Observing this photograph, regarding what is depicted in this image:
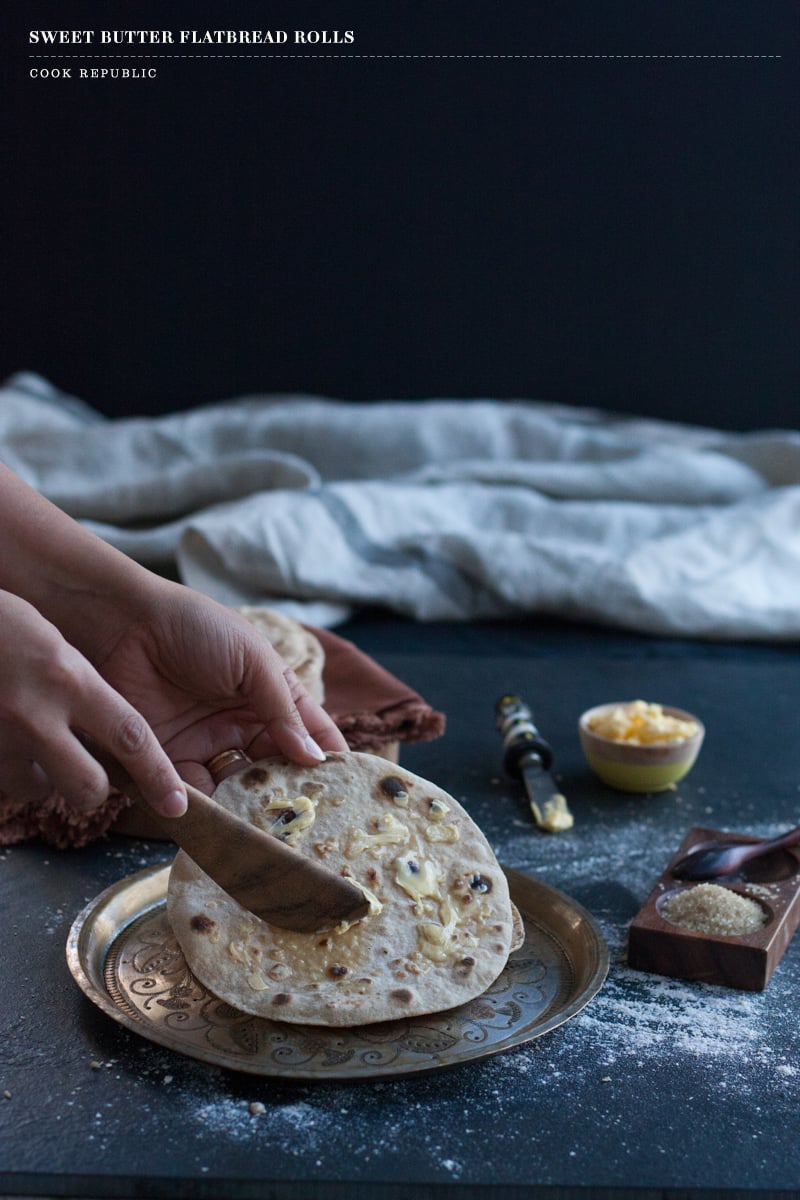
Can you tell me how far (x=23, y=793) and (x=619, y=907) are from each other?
652 mm

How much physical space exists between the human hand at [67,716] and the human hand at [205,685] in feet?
0.70

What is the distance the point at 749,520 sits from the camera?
275cm

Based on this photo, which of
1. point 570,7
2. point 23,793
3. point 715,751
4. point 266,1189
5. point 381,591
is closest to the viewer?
point 266,1189

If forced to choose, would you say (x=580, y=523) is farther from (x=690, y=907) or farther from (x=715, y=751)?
(x=690, y=907)

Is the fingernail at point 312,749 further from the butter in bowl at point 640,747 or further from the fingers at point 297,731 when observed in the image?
the butter in bowl at point 640,747

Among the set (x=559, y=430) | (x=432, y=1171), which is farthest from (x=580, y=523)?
(x=432, y=1171)

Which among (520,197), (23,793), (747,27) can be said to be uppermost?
(747,27)

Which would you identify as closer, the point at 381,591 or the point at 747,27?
the point at 381,591

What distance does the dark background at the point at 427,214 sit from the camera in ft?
12.1

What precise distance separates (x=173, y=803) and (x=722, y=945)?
54cm

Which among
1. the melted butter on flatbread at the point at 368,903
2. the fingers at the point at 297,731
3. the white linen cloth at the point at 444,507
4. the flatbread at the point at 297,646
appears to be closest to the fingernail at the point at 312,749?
the fingers at the point at 297,731

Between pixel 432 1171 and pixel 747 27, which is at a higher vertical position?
pixel 747 27

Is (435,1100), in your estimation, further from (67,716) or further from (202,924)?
(67,716)

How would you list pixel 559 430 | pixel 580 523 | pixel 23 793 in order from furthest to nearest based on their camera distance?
1. pixel 559 430
2. pixel 580 523
3. pixel 23 793
